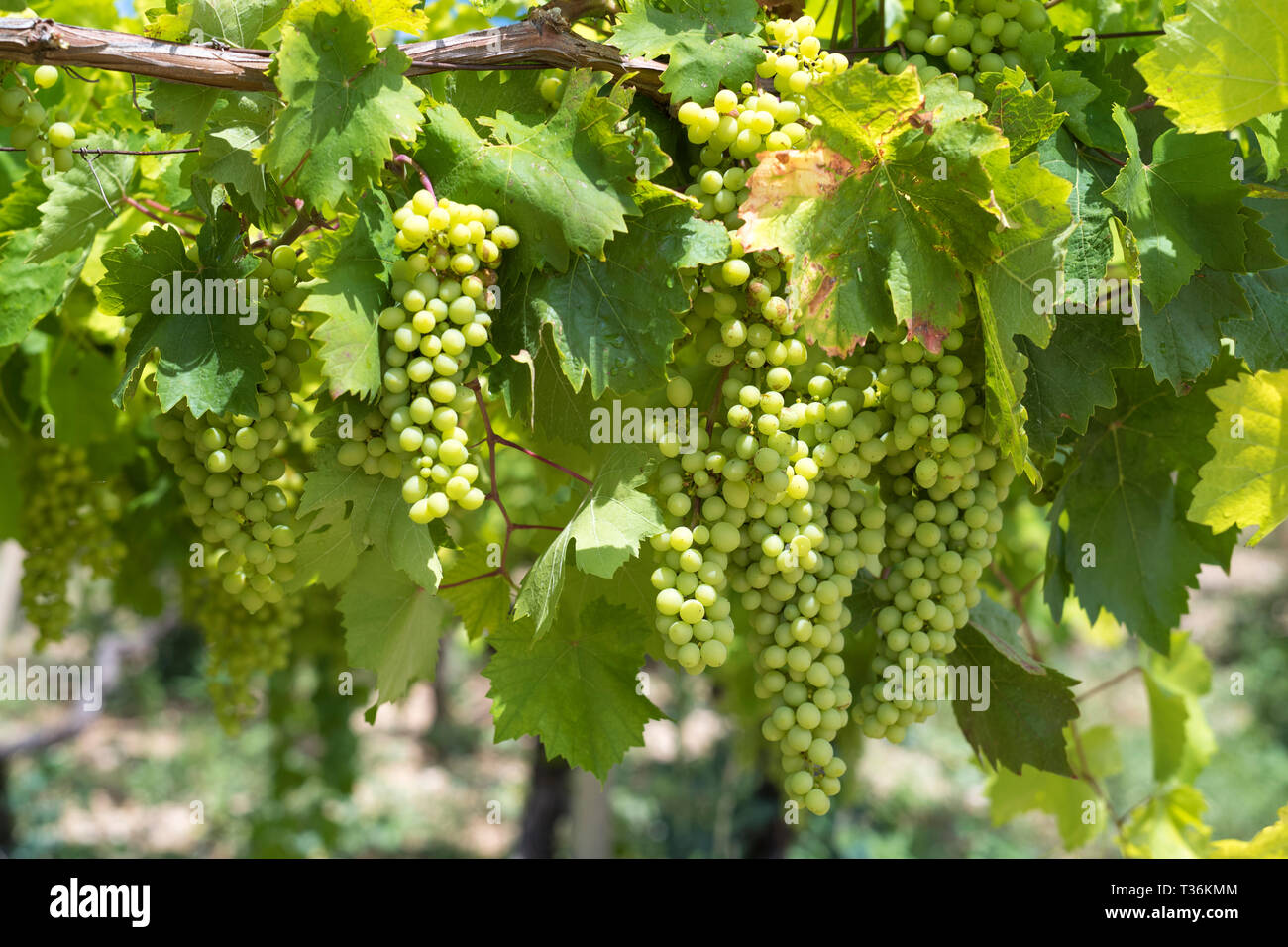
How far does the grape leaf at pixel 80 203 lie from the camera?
1.46 metres

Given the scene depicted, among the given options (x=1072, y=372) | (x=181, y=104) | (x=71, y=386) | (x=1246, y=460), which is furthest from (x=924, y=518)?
(x=71, y=386)

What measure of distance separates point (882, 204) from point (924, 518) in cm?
38

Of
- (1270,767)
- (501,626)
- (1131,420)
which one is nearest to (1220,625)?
(1270,767)

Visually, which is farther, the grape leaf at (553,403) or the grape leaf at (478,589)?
the grape leaf at (478,589)

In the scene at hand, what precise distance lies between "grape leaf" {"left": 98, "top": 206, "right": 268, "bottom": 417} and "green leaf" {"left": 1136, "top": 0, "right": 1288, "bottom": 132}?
3.40 ft

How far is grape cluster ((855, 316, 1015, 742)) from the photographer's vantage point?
116cm

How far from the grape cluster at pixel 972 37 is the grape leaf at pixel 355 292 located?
0.64 m

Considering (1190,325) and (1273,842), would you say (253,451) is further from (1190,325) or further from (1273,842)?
(1273,842)

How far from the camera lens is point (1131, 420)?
1.50 metres

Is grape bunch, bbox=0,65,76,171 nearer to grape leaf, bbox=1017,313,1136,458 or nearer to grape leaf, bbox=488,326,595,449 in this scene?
grape leaf, bbox=488,326,595,449

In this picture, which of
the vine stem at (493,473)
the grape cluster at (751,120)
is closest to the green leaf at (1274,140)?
the grape cluster at (751,120)

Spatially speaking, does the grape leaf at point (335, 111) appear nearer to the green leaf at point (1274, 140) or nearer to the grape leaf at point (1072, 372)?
the grape leaf at point (1072, 372)

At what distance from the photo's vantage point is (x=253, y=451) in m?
1.13

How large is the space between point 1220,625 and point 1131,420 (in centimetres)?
827
